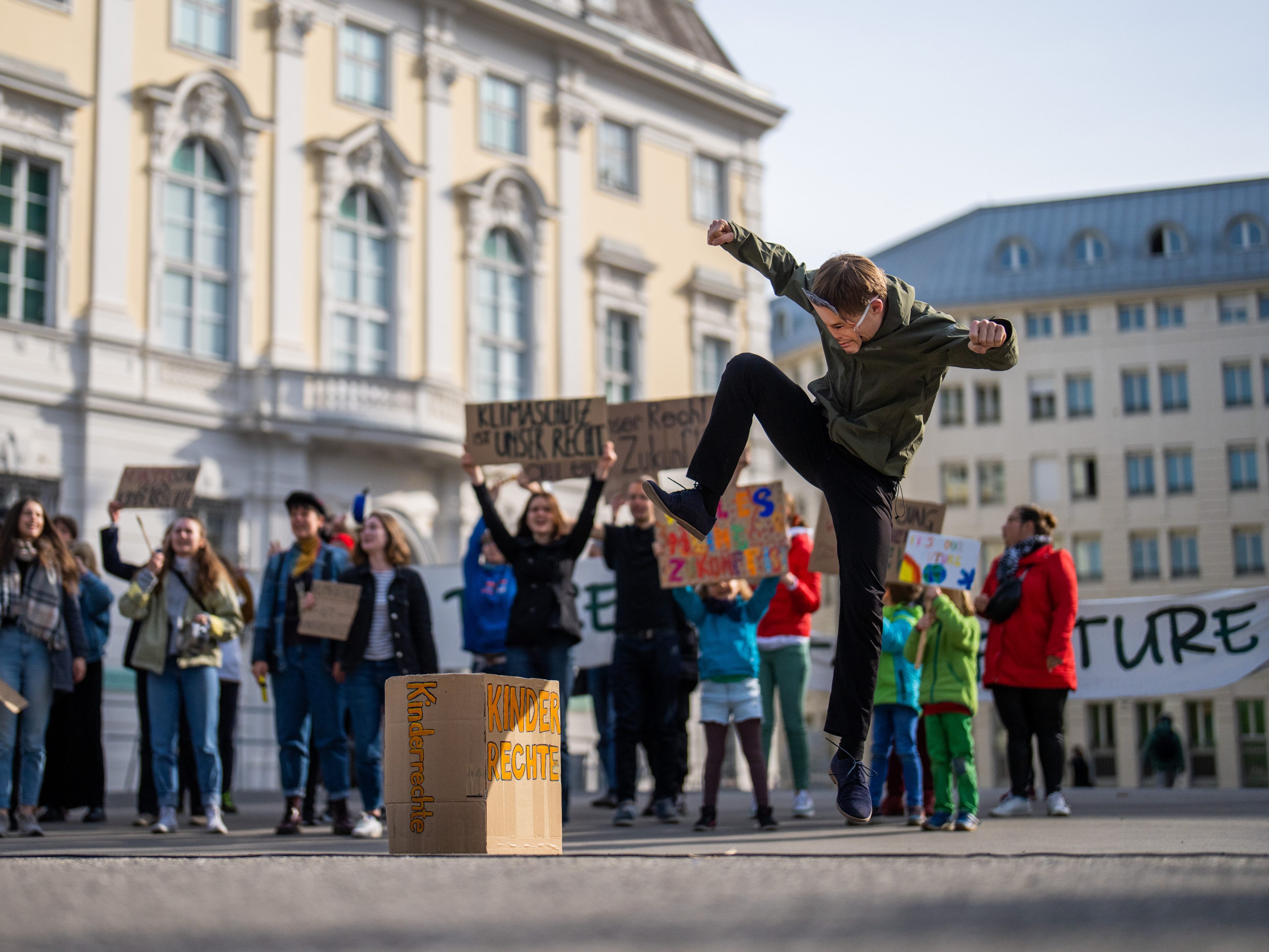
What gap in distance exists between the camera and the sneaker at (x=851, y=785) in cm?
506

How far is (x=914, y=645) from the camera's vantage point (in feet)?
31.0

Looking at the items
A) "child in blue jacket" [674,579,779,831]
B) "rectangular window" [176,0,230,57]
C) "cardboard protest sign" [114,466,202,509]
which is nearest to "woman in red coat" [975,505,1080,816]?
"child in blue jacket" [674,579,779,831]

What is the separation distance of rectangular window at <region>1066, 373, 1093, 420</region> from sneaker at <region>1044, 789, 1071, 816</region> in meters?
50.5

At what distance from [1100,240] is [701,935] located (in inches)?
2391

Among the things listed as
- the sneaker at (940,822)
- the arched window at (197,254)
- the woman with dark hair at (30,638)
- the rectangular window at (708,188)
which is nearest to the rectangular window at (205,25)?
the arched window at (197,254)

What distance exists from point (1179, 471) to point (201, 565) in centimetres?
5253

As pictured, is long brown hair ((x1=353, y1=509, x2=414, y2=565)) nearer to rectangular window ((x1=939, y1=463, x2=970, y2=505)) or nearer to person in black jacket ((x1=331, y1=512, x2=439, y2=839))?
person in black jacket ((x1=331, y1=512, x2=439, y2=839))

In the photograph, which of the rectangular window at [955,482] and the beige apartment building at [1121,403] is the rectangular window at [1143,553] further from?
the rectangular window at [955,482]

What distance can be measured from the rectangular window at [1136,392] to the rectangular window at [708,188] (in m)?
28.3

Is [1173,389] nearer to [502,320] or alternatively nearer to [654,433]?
[502,320]

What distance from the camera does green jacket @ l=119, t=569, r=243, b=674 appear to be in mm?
9414

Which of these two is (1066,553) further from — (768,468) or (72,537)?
(768,468)

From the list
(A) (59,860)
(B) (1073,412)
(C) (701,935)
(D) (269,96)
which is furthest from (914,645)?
(B) (1073,412)

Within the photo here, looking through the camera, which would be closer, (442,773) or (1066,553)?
(442,773)
